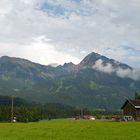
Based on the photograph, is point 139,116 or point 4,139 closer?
point 4,139

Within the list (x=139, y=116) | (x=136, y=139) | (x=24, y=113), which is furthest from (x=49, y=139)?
(x=24, y=113)

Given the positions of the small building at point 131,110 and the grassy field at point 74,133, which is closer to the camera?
the grassy field at point 74,133

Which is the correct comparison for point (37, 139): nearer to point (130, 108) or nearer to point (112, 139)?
point (112, 139)

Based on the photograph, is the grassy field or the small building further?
the small building

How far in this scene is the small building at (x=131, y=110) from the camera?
147 m

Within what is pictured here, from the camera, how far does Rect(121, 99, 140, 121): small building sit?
147 meters

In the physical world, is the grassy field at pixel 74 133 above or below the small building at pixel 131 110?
below

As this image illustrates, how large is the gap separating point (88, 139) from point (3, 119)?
495 feet

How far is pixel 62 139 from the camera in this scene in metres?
35.7

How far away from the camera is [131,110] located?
151000 millimetres

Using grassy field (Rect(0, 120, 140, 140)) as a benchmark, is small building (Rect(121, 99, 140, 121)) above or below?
above

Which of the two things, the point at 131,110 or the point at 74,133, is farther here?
the point at 131,110

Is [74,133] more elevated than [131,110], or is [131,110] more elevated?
[131,110]

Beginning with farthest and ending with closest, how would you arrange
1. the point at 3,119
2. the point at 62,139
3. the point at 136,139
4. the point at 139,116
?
1. the point at 3,119
2. the point at 139,116
3. the point at 62,139
4. the point at 136,139
